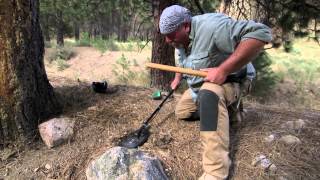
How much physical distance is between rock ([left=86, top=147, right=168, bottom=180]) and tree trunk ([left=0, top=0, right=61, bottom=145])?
67 cm

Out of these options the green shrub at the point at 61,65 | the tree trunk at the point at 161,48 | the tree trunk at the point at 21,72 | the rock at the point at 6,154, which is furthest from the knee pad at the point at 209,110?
the green shrub at the point at 61,65

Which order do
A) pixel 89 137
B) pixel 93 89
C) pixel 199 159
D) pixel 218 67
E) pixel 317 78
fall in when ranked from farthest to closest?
pixel 317 78 < pixel 93 89 < pixel 89 137 < pixel 199 159 < pixel 218 67

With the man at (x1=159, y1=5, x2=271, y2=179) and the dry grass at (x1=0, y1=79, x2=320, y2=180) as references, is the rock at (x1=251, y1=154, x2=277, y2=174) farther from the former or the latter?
the man at (x1=159, y1=5, x2=271, y2=179)

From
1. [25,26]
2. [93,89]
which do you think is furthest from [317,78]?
[25,26]

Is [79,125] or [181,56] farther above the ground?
[181,56]

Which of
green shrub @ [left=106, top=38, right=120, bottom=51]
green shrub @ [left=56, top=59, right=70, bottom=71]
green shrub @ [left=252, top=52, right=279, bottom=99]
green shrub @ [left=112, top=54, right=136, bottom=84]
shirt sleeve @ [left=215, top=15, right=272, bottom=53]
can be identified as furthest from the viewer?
green shrub @ [left=106, top=38, right=120, bottom=51]

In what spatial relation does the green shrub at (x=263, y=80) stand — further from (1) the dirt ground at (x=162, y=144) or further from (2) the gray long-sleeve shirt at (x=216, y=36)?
(2) the gray long-sleeve shirt at (x=216, y=36)

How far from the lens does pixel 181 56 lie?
3.53 meters

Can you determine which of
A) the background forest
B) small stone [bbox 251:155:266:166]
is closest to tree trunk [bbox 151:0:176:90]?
the background forest

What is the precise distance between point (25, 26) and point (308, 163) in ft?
7.60

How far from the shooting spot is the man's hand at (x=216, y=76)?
10.2 feet

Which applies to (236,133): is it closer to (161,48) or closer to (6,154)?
(6,154)

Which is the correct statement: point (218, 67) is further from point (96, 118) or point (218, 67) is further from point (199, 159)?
point (96, 118)

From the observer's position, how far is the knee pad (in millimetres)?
3119
